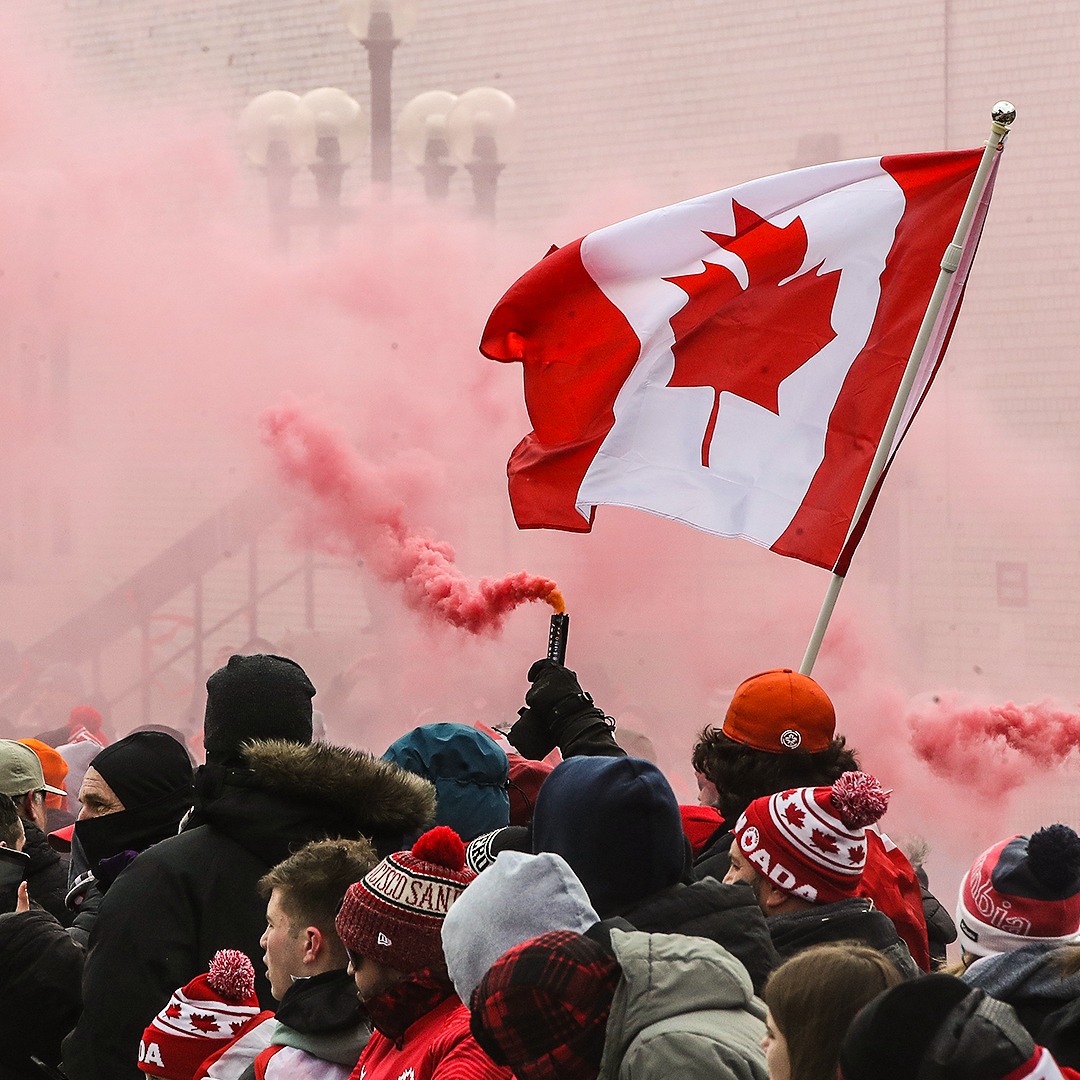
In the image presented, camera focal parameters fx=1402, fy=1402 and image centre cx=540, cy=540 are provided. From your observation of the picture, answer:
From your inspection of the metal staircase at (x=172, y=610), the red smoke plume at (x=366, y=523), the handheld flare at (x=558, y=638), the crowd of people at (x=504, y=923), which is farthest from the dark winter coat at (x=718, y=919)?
the metal staircase at (x=172, y=610)

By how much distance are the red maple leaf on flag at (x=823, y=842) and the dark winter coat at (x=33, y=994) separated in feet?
4.12

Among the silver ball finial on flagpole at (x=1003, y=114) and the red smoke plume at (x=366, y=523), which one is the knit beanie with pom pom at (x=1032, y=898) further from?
the red smoke plume at (x=366, y=523)

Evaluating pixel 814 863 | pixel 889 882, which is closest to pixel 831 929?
pixel 814 863

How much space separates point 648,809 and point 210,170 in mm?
11456

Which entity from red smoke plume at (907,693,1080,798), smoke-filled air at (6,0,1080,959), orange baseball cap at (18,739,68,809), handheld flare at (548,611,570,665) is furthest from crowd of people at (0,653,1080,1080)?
red smoke plume at (907,693,1080,798)

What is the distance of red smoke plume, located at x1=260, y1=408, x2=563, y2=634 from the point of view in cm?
725

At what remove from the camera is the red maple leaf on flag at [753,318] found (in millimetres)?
3949

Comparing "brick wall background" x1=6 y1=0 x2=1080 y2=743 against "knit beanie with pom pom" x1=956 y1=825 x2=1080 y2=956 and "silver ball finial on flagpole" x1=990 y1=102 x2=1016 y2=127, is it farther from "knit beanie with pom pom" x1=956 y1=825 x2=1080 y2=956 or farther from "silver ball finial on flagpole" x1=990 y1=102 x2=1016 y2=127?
"knit beanie with pom pom" x1=956 y1=825 x2=1080 y2=956

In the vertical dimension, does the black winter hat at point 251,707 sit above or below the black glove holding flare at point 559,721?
above

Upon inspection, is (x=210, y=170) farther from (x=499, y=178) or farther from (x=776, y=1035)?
(x=776, y=1035)

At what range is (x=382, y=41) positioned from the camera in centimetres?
1191

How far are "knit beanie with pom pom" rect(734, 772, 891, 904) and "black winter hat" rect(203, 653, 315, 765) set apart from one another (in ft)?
2.86

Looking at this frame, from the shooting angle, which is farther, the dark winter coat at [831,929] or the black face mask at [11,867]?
the black face mask at [11,867]

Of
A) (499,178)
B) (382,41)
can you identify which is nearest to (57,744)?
(499,178)
